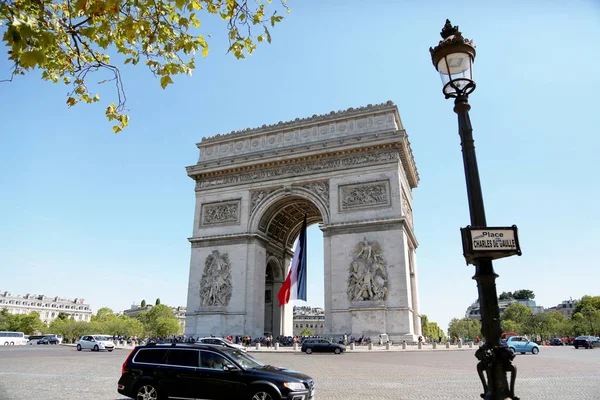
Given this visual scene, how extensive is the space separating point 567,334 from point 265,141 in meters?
73.3

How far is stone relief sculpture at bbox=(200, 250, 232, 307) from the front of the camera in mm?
30797

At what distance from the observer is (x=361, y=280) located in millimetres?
27203

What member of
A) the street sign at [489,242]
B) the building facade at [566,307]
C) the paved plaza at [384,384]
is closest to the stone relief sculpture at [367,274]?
the paved plaza at [384,384]

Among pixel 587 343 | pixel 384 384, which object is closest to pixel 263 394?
pixel 384 384

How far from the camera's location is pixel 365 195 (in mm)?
29266

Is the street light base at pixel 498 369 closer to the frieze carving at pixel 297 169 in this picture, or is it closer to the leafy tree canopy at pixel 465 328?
the frieze carving at pixel 297 169

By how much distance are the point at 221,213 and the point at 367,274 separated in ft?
43.4

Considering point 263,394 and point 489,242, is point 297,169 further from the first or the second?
point 489,242

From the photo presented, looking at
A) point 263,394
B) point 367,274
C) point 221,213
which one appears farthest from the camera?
point 221,213

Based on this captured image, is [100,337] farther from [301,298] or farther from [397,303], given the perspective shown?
[397,303]

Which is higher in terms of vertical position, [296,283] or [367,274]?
[367,274]

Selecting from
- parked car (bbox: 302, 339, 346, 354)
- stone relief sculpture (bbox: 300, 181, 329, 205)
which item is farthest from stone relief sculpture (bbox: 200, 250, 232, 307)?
parked car (bbox: 302, 339, 346, 354)

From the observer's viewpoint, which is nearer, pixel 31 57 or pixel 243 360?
pixel 31 57

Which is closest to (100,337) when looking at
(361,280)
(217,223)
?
(217,223)
